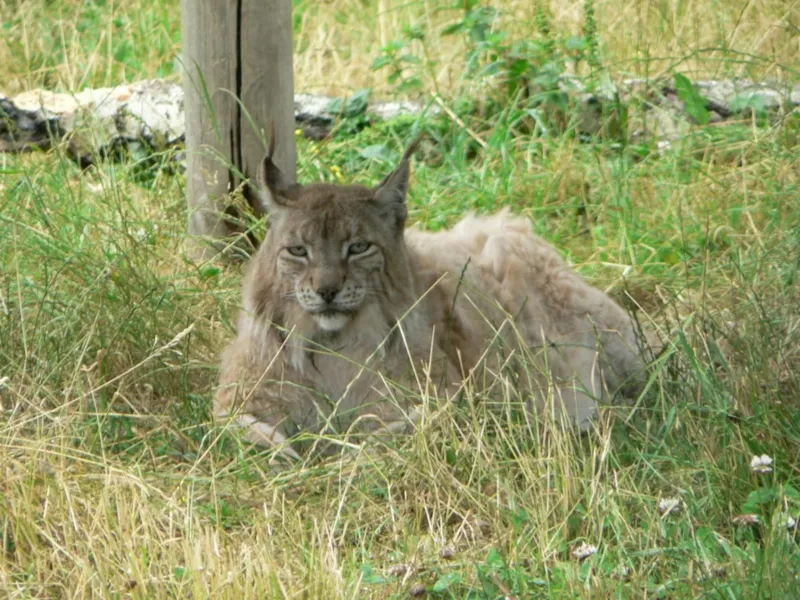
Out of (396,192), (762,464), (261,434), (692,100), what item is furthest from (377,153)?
(762,464)

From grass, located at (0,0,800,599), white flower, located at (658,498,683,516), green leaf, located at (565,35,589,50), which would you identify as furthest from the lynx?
green leaf, located at (565,35,589,50)

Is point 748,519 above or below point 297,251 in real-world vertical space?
below

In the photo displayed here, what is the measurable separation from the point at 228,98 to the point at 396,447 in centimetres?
203

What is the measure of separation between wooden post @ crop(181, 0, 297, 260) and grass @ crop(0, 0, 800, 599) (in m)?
0.24

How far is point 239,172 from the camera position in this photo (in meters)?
5.34

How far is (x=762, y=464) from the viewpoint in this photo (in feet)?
11.3

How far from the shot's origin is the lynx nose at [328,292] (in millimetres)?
4277

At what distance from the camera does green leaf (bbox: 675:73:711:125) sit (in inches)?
264

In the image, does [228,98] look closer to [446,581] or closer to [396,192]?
[396,192]

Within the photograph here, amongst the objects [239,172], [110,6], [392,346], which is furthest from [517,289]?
[110,6]

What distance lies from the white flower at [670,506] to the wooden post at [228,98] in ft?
7.63

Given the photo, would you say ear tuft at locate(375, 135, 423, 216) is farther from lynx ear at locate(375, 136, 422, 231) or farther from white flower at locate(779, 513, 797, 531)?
white flower at locate(779, 513, 797, 531)

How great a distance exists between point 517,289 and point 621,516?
187 centimetres

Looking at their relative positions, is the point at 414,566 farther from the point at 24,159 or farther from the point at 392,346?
the point at 24,159
